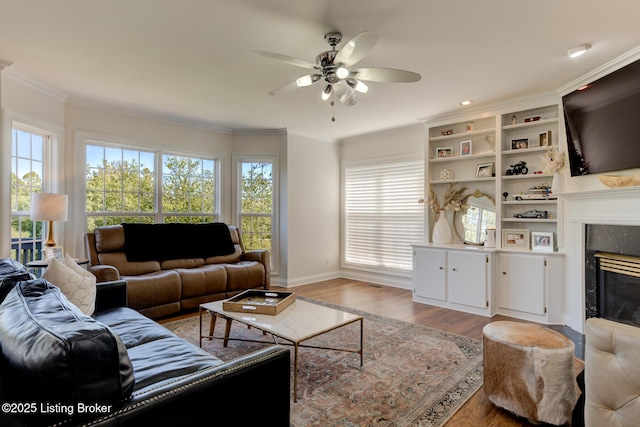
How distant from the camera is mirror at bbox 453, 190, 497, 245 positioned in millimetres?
4321

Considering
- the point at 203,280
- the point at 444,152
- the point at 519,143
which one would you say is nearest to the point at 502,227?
the point at 519,143

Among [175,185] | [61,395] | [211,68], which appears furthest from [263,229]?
[61,395]

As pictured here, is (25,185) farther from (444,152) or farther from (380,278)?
→ (444,152)

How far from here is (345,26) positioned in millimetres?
2410

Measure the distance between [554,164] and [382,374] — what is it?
2.89m

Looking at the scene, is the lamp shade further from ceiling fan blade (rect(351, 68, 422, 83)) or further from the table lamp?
ceiling fan blade (rect(351, 68, 422, 83))

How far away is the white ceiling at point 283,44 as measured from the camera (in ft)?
7.23

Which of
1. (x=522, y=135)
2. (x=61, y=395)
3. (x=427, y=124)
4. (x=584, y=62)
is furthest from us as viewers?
(x=427, y=124)

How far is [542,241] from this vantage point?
3.80 meters

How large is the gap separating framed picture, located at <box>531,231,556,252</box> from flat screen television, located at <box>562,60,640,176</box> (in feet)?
2.45

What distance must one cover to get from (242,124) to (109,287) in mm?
3242

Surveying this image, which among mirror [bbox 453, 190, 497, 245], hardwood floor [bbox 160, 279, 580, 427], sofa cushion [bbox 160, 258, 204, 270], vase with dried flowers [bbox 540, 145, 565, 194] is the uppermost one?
vase with dried flowers [bbox 540, 145, 565, 194]

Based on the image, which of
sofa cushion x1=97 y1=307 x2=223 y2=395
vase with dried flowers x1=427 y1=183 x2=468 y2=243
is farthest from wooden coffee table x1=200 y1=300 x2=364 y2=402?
vase with dried flowers x1=427 y1=183 x2=468 y2=243

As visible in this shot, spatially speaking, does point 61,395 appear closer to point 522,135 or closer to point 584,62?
point 584,62
